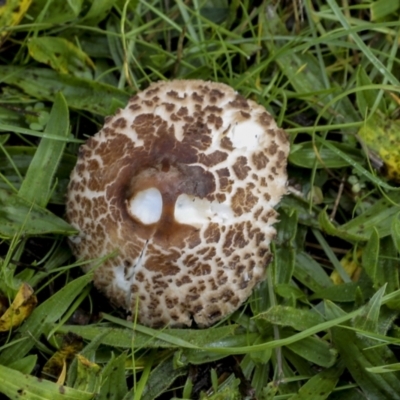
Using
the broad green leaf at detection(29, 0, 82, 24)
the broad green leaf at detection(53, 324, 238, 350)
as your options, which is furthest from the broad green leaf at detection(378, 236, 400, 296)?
the broad green leaf at detection(29, 0, 82, 24)

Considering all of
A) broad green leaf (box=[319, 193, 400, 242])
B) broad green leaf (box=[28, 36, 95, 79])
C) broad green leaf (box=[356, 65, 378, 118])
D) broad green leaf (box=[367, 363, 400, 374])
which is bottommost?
broad green leaf (box=[367, 363, 400, 374])

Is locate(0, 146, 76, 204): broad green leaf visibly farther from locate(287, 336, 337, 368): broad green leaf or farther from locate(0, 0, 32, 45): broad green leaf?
locate(287, 336, 337, 368): broad green leaf

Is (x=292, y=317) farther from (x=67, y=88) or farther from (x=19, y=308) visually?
(x=67, y=88)

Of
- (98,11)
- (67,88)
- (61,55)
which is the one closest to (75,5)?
(98,11)

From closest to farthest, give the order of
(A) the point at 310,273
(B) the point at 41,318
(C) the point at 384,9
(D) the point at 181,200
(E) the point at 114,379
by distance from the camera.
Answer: (D) the point at 181,200 < (E) the point at 114,379 < (B) the point at 41,318 < (A) the point at 310,273 < (C) the point at 384,9

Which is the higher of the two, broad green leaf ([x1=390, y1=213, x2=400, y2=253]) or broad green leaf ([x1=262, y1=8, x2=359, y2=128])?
broad green leaf ([x1=262, y1=8, x2=359, y2=128])

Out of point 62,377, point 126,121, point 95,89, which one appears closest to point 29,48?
point 95,89
